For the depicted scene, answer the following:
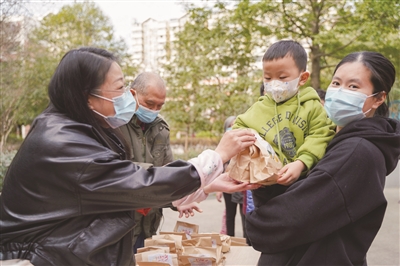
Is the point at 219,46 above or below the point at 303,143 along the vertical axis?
below

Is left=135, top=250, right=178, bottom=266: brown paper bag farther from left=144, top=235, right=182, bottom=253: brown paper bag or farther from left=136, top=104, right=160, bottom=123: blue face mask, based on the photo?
left=136, top=104, right=160, bottom=123: blue face mask

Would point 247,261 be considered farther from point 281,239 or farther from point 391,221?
point 391,221

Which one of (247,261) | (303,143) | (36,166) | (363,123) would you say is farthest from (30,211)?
(247,261)

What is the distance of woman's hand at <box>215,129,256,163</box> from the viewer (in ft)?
5.68

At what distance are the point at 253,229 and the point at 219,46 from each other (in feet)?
33.7

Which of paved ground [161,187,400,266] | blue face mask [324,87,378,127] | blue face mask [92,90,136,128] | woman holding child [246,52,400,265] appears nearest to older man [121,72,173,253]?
blue face mask [92,90,136,128]

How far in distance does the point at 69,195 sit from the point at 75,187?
4cm

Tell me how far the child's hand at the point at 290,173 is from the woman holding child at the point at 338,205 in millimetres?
51

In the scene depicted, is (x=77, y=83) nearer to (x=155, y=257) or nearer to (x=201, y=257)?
(x=155, y=257)

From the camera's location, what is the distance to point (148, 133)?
3.16 metres

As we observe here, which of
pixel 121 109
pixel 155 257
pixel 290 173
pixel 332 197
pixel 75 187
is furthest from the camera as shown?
pixel 155 257

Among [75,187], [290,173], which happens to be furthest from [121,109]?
[290,173]

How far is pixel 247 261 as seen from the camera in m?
2.76

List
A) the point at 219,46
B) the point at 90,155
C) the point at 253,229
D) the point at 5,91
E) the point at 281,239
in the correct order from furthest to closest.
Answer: the point at 5,91 → the point at 219,46 → the point at 253,229 → the point at 281,239 → the point at 90,155
